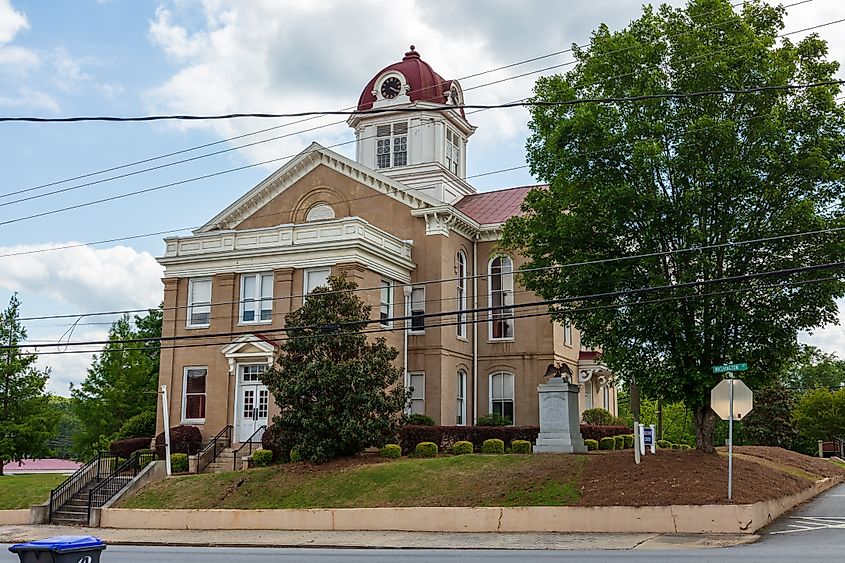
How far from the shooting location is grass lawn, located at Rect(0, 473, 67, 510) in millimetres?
30000

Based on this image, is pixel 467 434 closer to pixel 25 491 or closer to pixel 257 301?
pixel 257 301

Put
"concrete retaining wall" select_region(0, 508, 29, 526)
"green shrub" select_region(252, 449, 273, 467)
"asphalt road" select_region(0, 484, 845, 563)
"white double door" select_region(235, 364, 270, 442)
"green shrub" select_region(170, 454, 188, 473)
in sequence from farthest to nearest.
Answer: "white double door" select_region(235, 364, 270, 442)
"green shrub" select_region(170, 454, 188, 473)
"green shrub" select_region(252, 449, 273, 467)
"concrete retaining wall" select_region(0, 508, 29, 526)
"asphalt road" select_region(0, 484, 845, 563)

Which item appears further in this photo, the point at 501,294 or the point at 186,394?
the point at 501,294

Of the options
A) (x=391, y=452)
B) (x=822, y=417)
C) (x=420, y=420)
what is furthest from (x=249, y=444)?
(x=822, y=417)

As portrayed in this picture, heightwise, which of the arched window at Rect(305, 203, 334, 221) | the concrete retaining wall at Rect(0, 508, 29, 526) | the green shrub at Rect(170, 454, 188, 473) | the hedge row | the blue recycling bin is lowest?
the concrete retaining wall at Rect(0, 508, 29, 526)

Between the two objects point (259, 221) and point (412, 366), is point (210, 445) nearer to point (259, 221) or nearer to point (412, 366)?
point (412, 366)

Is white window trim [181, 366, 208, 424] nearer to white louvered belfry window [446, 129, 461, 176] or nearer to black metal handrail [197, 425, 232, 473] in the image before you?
black metal handrail [197, 425, 232, 473]

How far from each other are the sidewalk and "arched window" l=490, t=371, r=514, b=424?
1714 cm

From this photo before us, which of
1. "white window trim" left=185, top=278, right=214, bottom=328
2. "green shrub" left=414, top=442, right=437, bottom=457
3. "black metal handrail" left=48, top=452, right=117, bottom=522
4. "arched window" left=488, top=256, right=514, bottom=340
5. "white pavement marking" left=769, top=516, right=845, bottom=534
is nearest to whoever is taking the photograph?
"white pavement marking" left=769, top=516, right=845, bottom=534

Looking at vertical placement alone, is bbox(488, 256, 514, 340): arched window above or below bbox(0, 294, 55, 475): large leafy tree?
above

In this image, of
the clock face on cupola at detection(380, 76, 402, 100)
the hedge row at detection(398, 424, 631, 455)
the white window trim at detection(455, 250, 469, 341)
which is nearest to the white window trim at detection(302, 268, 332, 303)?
the hedge row at detection(398, 424, 631, 455)

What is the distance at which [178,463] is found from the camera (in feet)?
103

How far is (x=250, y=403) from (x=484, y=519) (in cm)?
1489

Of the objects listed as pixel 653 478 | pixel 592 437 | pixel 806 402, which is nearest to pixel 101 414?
pixel 592 437
